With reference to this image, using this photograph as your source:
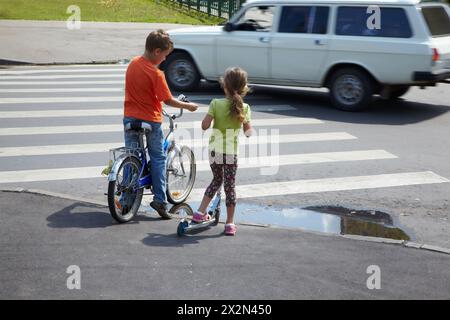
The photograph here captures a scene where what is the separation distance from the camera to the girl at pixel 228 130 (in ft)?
21.2

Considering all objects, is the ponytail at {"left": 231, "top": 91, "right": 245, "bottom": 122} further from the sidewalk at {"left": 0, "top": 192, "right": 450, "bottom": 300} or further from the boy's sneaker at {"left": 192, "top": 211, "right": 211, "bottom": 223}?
the sidewalk at {"left": 0, "top": 192, "right": 450, "bottom": 300}

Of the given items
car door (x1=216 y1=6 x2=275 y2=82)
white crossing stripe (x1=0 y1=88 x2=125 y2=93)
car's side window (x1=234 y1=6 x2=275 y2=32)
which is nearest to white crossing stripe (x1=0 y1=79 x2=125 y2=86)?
white crossing stripe (x1=0 y1=88 x2=125 y2=93)

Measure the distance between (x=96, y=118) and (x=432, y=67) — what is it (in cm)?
548

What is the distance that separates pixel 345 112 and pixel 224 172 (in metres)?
6.59

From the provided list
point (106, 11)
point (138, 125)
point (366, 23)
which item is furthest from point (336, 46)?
point (106, 11)

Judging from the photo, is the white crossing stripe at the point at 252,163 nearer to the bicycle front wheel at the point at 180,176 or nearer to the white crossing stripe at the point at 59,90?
the bicycle front wheel at the point at 180,176

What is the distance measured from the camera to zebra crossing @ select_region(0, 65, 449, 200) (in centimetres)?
879

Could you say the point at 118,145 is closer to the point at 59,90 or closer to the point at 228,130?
the point at 228,130

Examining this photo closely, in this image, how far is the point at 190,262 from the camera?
5902 mm

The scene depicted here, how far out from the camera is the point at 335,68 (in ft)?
42.5

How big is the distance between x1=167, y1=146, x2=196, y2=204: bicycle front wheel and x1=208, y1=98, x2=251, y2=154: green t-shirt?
1.09 meters

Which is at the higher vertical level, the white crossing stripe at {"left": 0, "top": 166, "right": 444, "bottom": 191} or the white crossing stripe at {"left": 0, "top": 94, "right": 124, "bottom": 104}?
the white crossing stripe at {"left": 0, "top": 94, "right": 124, "bottom": 104}

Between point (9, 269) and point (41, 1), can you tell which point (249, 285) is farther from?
point (41, 1)

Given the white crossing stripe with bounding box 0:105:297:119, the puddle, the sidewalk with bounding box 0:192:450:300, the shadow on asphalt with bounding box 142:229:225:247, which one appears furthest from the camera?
the white crossing stripe with bounding box 0:105:297:119
